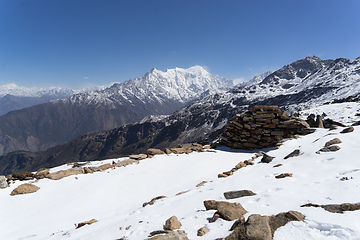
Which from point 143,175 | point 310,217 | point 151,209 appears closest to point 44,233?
point 151,209

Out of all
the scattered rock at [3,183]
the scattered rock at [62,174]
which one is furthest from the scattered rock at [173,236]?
the scattered rock at [3,183]

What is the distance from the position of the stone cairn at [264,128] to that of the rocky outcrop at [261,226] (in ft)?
49.0

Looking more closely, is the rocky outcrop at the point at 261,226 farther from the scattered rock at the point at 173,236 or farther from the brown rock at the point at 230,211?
the scattered rock at the point at 173,236

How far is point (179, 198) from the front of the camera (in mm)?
7363

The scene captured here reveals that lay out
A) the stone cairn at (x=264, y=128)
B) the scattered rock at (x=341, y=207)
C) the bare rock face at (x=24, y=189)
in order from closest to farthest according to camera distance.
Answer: the scattered rock at (x=341, y=207), the bare rock face at (x=24, y=189), the stone cairn at (x=264, y=128)

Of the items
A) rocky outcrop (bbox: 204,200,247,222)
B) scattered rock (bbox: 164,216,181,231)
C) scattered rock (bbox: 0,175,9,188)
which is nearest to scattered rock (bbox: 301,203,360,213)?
rocky outcrop (bbox: 204,200,247,222)

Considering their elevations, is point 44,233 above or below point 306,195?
below

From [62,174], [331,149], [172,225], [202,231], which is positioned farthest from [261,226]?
[62,174]

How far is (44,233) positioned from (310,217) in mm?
9147

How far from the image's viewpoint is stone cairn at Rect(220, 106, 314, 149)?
57.9 ft

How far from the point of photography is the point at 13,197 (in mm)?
9602

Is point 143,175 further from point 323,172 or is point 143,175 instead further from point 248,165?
point 323,172

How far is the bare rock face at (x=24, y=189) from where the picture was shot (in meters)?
9.90

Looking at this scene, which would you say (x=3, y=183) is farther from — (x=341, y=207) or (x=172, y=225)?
(x=341, y=207)
